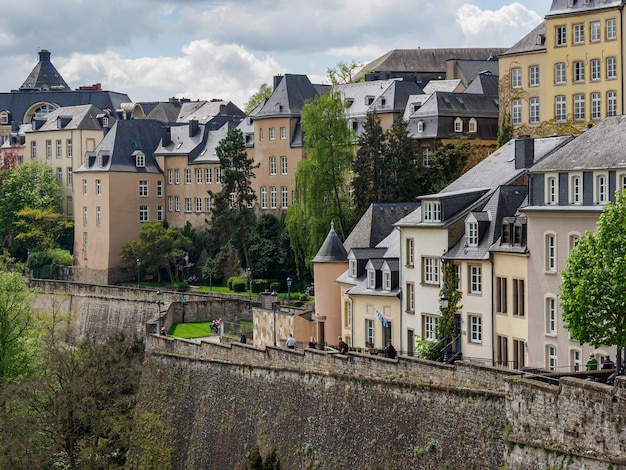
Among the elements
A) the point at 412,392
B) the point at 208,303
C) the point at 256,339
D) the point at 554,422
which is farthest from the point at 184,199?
the point at 554,422

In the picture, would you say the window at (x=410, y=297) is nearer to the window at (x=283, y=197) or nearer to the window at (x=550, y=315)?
the window at (x=550, y=315)

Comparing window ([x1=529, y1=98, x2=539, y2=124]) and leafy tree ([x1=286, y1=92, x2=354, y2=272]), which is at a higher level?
window ([x1=529, y1=98, x2=539, y2=124])

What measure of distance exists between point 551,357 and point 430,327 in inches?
295

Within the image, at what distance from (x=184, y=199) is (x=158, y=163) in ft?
12.3

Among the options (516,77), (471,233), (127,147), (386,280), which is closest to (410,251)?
(386,280)

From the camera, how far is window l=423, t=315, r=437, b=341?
155 ft

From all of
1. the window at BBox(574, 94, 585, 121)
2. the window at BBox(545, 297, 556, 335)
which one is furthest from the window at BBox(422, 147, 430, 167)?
the window at BBox(545, 297, 556, 335)

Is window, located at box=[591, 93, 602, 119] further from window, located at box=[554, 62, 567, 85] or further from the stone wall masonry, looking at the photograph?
the stone wall masonry

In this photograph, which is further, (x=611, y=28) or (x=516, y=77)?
(x=516, y=77)

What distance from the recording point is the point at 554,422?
96.4 ft

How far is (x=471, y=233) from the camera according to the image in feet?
150

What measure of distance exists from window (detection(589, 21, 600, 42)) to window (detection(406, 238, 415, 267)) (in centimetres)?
2087

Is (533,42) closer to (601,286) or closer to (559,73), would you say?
(559,73)

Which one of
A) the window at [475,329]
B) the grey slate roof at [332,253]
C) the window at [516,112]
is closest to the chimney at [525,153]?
the window at [475,329]
